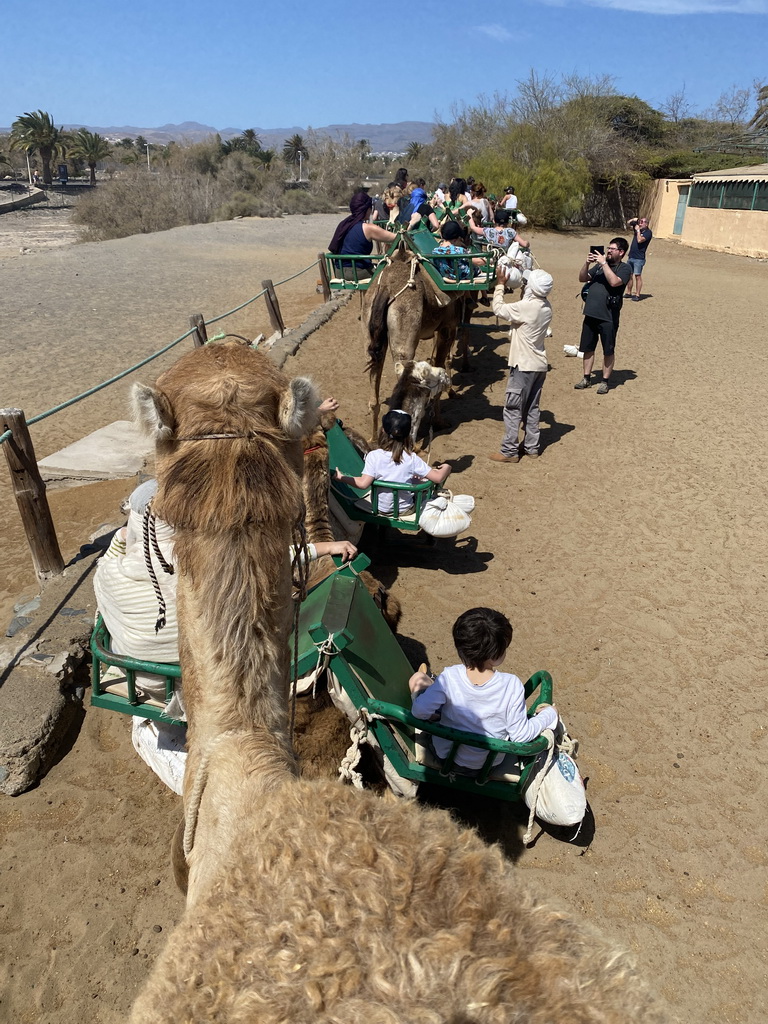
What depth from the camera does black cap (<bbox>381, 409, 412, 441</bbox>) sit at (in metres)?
5.43

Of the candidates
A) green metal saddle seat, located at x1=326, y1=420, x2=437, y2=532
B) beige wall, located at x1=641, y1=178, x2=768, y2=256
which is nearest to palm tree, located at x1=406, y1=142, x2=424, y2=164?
beige wall, located at x1=641, y1=178, x2=768, y2=256

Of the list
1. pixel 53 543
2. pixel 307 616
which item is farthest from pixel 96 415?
pixel 307 616

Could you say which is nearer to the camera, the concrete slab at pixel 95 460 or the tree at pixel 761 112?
the concrete slab at pixel 95 460

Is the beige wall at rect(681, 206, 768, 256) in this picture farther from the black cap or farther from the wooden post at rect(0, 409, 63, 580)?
the wooden post at rect(0, 409, 63, 580)

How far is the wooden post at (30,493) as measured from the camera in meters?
4.84

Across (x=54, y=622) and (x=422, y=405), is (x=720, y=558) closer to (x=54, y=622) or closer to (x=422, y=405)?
(x=422, y=405)

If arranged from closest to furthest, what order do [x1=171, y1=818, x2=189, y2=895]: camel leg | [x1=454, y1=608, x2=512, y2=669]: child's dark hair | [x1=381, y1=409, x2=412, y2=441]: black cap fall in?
[x1=171, y1=818, x2=189, y2=895]: camel leg → [x1=454, y1=608, x2=512, y2=669]: child's dark hair → [x1=381, y1=409, x2=412, y2=441]: black cap

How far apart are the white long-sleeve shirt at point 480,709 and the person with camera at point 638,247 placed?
13971mm

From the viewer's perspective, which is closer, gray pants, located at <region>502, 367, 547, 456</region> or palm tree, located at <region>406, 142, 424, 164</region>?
gray pants, located at <region>502, 367, 547, 456</region>

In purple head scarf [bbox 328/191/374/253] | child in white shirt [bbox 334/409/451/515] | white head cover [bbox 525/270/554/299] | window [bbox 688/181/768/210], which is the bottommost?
child in white shirt [bbox 334/409/451/515]

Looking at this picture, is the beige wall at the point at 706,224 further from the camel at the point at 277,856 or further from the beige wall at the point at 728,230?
the camel at the point at 277,856

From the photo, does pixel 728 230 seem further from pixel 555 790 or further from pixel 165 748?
pixel 165 748

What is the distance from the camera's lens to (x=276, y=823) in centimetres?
148

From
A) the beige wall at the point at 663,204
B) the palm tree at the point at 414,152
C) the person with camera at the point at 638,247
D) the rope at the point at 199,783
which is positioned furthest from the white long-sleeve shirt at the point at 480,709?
the palm tree at the point at 414,152
